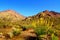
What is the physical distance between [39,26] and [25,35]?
4.43 feet

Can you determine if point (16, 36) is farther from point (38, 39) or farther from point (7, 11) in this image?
point (7, 11)

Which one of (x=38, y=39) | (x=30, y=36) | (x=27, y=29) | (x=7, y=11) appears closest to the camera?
(x=38, y=39)

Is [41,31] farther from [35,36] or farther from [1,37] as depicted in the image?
[1,37]

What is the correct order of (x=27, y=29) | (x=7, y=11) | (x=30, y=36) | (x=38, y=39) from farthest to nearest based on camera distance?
1. (x=7, y=11)
2. (x=27, y=29)
3. (x=30, y=36)
4. (x=38, y=39)

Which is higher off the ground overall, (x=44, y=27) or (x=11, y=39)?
(x=44, y=27)

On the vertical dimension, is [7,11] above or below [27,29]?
above

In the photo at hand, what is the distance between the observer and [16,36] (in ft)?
45.0

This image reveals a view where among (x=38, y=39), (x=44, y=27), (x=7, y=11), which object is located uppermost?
(x=7, y=11)

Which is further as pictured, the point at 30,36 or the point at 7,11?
the point at 7,11

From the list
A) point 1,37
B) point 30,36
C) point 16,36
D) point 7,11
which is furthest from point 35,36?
point 7,11

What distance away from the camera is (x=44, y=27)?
1298cm

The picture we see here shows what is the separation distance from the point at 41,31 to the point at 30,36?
0.98m

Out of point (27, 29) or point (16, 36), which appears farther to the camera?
point (27, 29)

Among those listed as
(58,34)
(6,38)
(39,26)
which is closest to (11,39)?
Answer: (6,38)
